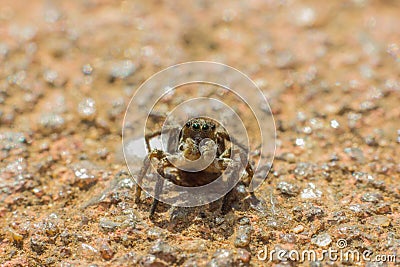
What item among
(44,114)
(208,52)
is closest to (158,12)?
(208,52)

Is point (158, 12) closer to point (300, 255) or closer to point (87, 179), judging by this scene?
point (87, 179)

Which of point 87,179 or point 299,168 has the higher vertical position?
point 299,168

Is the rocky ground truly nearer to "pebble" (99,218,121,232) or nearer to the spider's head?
"pebble" (99,218,121,232)

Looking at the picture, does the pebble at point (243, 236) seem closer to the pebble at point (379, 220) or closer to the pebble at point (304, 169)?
the pebble at point (304, 169)

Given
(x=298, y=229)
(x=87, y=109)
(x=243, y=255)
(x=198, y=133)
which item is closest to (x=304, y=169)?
(x=298, y=229)

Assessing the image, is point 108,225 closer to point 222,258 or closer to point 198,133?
point 222,258
